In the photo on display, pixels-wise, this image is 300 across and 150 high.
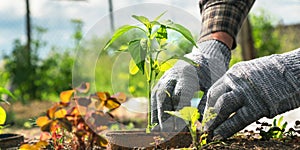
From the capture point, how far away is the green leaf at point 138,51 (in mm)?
1457

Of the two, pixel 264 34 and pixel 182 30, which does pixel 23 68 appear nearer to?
pixel 264 34

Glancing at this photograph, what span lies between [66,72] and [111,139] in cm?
567

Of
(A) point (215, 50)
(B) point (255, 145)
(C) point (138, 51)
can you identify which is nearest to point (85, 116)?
(C) point (138, 51)

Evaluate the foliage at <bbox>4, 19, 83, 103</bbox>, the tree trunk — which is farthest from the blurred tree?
the tree trunk

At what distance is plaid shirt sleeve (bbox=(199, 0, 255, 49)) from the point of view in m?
2.32

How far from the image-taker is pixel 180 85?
1.69 meters

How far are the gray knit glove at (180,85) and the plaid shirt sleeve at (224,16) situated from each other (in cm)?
39

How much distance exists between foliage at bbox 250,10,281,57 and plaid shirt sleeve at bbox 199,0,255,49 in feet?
19.8

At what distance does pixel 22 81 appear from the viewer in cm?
681

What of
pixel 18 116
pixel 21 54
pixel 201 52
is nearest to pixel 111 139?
pixel 201 52

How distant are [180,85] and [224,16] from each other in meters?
0.78

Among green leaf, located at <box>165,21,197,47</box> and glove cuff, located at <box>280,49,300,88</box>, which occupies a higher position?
green leaf, located at <box>165,21,197,47</box>

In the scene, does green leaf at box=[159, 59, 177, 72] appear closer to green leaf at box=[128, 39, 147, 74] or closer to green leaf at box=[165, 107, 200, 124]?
green leaf at box=[128, 39, 147, 74]

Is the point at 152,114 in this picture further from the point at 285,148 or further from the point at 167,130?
the point at 285,148
